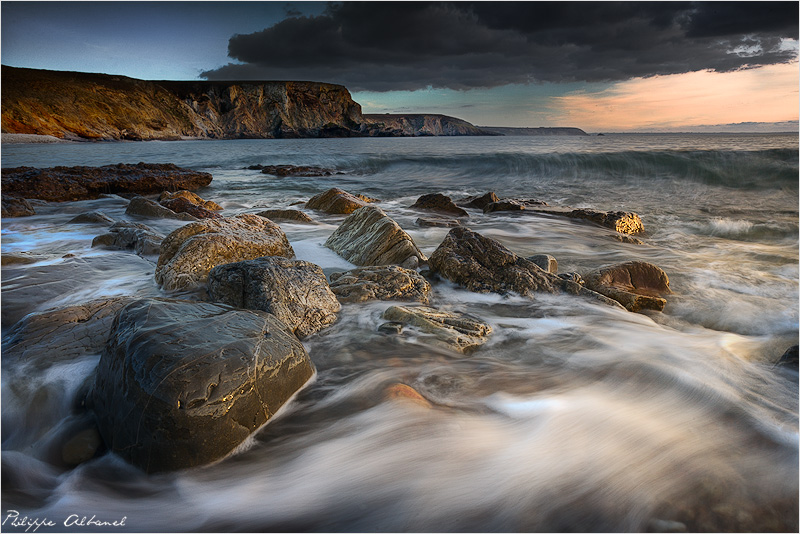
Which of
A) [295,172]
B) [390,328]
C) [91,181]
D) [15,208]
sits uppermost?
[91,181]

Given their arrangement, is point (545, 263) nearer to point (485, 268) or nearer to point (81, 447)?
point (485, 268)

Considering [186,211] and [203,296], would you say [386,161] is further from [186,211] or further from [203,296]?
[203,296]

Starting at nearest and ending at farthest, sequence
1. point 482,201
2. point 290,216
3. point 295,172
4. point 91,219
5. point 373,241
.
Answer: point 373,241, point 91,219, point 290,216, point 482,201, point 295,172

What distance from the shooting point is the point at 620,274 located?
419cm

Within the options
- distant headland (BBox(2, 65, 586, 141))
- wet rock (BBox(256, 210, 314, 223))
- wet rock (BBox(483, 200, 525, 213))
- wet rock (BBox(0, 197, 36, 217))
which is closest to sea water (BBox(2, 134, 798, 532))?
wet rock (BBox(256, 210, 314, 223))

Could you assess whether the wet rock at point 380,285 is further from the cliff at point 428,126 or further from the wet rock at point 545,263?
the cliff at point 428,126

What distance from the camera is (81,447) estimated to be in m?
1.91

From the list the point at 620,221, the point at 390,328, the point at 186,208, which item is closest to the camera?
the point at 390,328

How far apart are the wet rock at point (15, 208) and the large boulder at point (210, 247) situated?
18.6ft

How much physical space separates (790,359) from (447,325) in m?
2.20

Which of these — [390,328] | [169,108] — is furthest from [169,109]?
[390,328]

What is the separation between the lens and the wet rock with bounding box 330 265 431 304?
3.58m

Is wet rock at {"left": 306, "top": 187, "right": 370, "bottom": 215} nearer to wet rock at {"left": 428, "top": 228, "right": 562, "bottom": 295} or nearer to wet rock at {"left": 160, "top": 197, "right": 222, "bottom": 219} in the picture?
wet rock at {"left": 160, "top": 197, "right": 222, "bottom": 219}

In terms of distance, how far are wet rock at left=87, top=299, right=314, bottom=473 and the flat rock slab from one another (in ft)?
32.7
